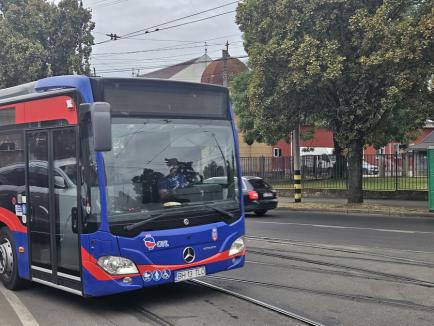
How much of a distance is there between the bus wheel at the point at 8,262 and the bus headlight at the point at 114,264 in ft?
6.81

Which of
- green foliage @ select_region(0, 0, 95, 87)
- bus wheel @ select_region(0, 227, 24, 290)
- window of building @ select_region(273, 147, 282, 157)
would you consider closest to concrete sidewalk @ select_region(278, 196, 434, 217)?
bus wheel @ select_region(0, 227, 24, 290)

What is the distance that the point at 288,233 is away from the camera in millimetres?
13312

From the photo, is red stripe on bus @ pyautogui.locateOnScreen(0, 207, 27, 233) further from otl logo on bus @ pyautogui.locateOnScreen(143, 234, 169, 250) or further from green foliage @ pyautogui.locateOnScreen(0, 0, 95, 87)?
green foliage @ pyautogui.locateOnScreen(0, 0, 95, 87)

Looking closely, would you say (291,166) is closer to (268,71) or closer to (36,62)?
(268,71)

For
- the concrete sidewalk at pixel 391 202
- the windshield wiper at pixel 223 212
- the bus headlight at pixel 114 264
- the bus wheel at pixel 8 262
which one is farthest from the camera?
the concrete sidewalk at pixel 391 202

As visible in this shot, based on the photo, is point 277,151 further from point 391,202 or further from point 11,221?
point 11,221

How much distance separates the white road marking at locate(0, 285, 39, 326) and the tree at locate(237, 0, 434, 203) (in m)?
12.1

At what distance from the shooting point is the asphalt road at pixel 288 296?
6.02 meters

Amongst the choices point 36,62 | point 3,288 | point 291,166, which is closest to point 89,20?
point 36,62

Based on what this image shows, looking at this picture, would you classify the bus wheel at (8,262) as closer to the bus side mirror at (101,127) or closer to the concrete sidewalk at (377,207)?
the bus side mirror at (101,127)

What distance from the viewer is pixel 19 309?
6.59 m

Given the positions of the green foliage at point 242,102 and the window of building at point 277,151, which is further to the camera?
the window of building at point 277,151

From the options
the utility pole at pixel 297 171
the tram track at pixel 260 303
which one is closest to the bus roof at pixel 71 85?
the tram track at pixel 260 303

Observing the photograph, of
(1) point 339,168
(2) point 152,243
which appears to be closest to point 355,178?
(1) point 339,168
